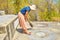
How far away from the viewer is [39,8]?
1041 cm

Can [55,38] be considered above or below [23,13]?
below

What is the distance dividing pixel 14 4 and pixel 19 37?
5279 mm

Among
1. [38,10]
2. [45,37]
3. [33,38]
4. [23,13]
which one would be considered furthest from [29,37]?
[38,10]

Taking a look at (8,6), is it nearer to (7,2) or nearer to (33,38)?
(7,2)

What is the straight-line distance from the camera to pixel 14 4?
10219 mm

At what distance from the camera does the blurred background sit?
1012 centimetres

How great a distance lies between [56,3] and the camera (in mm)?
10312

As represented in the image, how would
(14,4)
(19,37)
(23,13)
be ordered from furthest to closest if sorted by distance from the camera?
(14,4), (23,13), (19,37)

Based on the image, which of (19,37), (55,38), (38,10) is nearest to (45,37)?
(55,38)

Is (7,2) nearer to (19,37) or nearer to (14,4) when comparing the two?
(14,4)

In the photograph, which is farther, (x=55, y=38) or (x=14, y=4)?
(x=14, y=4)

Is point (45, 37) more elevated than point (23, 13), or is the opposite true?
point (23, 13)

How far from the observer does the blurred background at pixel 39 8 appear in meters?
10.1

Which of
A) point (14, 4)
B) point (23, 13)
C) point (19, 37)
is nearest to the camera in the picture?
point (19, 37)
